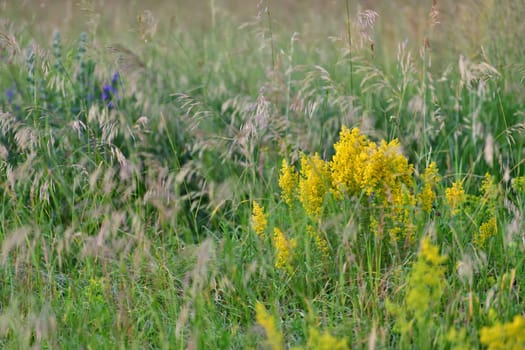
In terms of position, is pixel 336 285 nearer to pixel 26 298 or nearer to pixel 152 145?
pixel 26 298

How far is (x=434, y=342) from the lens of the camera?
6.84 feet

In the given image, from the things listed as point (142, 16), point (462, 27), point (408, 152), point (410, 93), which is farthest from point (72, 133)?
point (462, 27)

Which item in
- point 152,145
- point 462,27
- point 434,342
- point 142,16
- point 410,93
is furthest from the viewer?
point 462,27

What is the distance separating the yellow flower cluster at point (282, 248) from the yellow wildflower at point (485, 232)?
65cm

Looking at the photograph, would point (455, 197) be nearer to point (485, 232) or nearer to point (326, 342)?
point (485, 232)

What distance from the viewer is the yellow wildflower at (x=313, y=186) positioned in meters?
2.66

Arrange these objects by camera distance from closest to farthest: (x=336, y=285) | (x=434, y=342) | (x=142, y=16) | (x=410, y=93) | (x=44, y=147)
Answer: (x=434, y=342), (x=336, y=285), (x=44, y=147), (x=142, y=16), (x=410, y=93)

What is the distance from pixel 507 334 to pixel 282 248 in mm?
896

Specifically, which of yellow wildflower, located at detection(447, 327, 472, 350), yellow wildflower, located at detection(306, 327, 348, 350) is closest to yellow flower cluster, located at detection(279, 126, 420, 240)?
yellow wildflower, located at detection(447, 327, 472, 350)

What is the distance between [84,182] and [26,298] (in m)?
0.73

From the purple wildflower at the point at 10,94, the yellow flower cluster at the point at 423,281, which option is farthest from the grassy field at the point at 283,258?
the purple wildflower at the point at 10,94

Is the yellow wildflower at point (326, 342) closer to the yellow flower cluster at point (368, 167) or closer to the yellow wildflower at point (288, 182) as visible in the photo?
the yellow flower cluster at point (368, 167)

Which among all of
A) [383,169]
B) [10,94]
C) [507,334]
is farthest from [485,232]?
[10,94]

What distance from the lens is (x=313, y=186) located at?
2.69 metres
